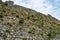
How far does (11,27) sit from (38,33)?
7.07 ft

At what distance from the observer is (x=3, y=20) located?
1778 cm

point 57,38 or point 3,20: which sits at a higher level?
point 3,20

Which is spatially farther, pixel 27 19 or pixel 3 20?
pixel 27 19

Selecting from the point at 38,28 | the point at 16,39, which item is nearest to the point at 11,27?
the point at 16,39

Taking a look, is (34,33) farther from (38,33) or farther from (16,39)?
(16,39)

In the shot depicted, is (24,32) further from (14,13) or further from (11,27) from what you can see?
(14,13)

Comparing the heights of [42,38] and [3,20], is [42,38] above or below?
below

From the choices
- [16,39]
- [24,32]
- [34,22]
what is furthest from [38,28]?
[16,39]

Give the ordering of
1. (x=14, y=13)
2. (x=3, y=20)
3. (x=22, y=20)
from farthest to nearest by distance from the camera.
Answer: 1. (x=14, y=13)
2. (x=22, y=20)
3. (x=3, y=20)

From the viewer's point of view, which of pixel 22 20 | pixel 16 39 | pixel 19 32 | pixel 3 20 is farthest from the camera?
pixel 22 20

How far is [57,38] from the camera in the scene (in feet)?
60.5

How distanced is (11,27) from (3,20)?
103 cm

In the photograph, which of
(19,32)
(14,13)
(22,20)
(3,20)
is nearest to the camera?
(19,32)

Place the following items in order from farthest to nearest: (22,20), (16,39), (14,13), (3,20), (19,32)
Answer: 1. (14,13)
2. (22,20)
3. (3,20)
4. (19,32)
5. (16,39)
